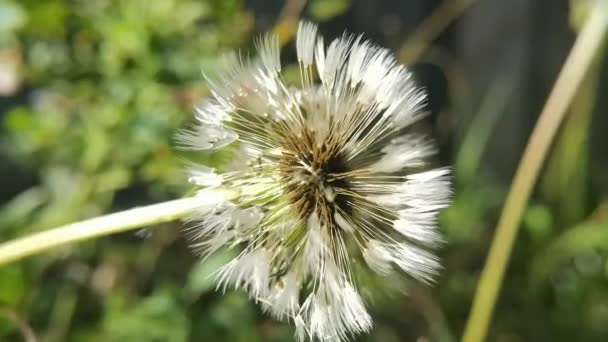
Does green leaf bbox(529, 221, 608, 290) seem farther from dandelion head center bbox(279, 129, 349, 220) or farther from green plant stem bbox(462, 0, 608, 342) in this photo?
dandelion head center bbox(279, 129, 349, 220)

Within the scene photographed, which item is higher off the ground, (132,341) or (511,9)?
(511,9)

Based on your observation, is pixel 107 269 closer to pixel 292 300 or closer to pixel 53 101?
pixel 53 101

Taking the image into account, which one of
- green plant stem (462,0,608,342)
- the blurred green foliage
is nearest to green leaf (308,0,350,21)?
the blurred green foliage

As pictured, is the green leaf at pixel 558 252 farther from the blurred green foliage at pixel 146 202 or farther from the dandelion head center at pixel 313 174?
the dandelion head center at pixel 313 174

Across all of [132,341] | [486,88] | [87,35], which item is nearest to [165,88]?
[87,35]

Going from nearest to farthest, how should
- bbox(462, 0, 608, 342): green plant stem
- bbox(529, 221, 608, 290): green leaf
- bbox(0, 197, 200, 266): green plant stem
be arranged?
bbox(0, 197, 200, 266): green plant stem → bbox(462, 0, 608, 342): green plant stem → bbox(529, 221, 608, 290): green leaf

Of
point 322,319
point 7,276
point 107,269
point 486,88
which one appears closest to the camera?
point 322,319

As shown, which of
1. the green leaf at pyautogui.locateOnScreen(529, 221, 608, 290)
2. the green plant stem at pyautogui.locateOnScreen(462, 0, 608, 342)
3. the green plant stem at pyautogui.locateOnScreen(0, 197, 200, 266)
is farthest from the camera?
the green leaf at pyautogui.locateOnScreen(529, 221, 608, 290)

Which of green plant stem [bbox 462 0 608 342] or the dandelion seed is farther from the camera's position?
green plant stem [bbox 462 0 608 342]
